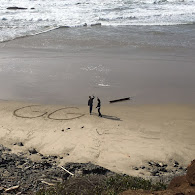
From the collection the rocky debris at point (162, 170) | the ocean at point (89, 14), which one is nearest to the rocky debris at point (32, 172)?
the rocky debris at point (162, 170)

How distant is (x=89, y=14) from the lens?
46.0 metres

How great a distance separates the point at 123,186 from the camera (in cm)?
821

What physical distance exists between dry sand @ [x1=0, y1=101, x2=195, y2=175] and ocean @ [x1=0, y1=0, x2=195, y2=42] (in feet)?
56.9

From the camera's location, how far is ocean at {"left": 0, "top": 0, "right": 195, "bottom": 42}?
3725 cm

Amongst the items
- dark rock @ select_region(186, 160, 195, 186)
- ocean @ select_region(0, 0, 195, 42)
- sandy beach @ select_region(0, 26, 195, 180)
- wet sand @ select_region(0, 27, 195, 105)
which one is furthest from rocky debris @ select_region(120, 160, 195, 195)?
ocean @ select_region(0, 0, 195, 42)

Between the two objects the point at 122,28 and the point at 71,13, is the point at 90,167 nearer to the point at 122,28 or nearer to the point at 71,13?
the point at 122,28

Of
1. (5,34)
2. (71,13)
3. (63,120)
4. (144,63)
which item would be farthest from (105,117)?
(71,13)

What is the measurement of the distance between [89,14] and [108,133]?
3548 centimetres

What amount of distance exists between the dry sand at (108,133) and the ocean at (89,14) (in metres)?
17.3

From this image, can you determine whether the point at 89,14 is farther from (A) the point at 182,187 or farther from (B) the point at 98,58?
(A) the point at 182,187

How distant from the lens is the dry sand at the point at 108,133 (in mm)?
11648

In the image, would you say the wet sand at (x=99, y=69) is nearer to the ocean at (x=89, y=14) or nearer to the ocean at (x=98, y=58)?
the ocean at (x=98, y=58)

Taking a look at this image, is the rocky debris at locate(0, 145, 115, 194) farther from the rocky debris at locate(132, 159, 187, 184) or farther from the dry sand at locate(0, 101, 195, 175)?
the rocky debris at locate(132, 159, 187, 184)

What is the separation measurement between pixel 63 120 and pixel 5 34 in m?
21.0
